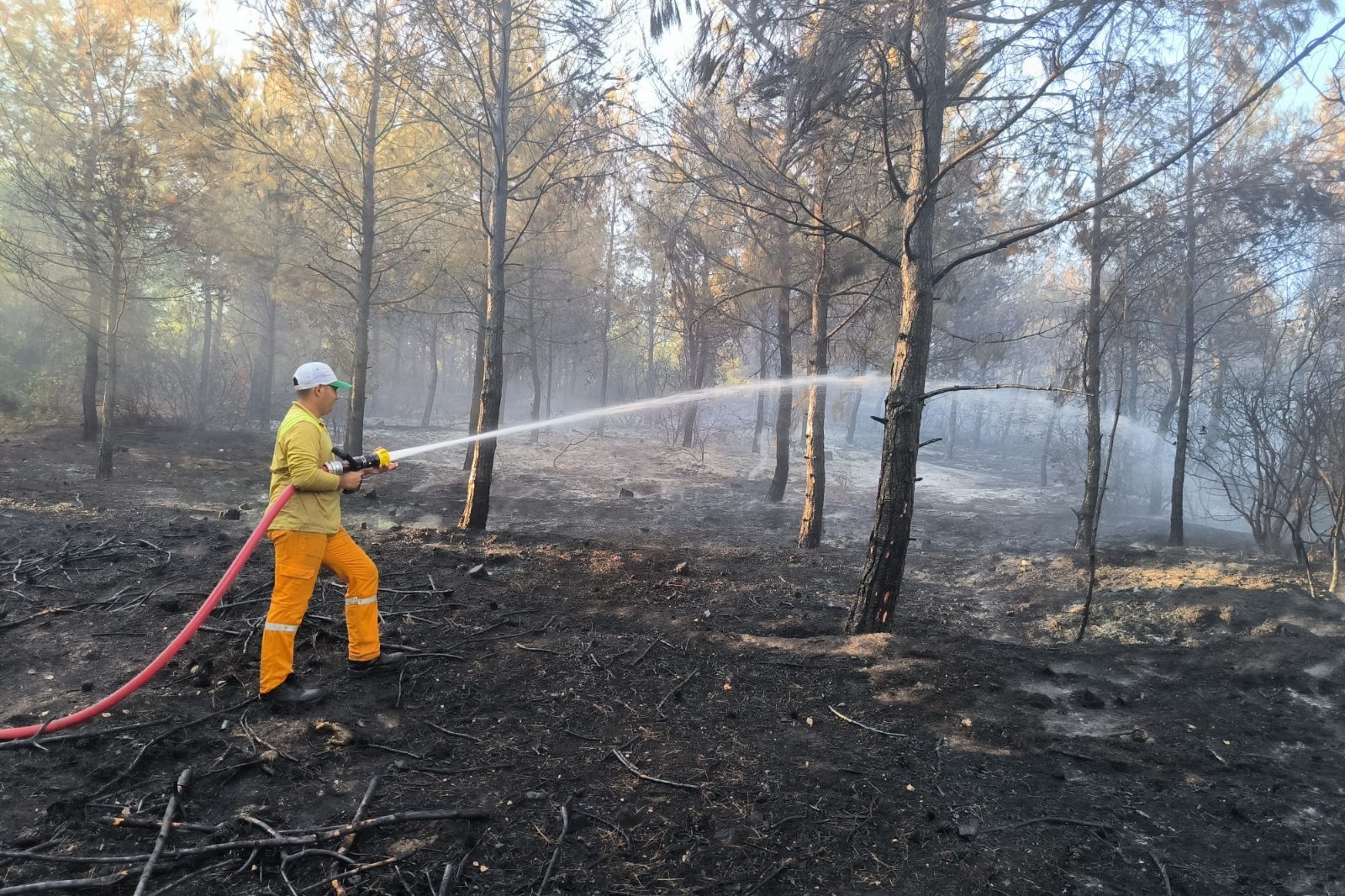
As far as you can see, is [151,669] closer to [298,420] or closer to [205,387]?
[298,420]

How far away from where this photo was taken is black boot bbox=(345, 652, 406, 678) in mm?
4508

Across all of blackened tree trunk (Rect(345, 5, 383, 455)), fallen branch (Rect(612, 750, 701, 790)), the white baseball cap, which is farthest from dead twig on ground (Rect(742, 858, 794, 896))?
blackened tree trunk (Rect(345, 5, 383, 455))

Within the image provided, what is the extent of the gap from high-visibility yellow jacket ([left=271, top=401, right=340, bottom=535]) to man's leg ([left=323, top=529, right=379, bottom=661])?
192 millimetres

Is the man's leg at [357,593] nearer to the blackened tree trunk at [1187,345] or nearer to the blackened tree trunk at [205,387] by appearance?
the blackened tree trunk at [1187,345]

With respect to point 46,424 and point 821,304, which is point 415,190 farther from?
point 46,424

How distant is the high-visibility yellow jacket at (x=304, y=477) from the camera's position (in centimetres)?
414

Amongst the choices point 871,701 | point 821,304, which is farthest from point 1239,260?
point 871,701

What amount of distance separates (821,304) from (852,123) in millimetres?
4889

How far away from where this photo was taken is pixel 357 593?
449cm

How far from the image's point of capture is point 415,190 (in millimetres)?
15055

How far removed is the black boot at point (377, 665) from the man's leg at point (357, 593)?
0.03 metres

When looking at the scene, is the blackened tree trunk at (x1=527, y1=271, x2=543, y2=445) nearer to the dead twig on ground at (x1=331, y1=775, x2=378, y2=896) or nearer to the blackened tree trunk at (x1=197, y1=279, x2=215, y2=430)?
the blackened tree trunk at (x1=197, y1=279, x2=215, y2=430)

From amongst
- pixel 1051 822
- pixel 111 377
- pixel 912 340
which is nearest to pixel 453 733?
pixel 1051 822

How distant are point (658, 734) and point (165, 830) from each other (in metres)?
2.29
